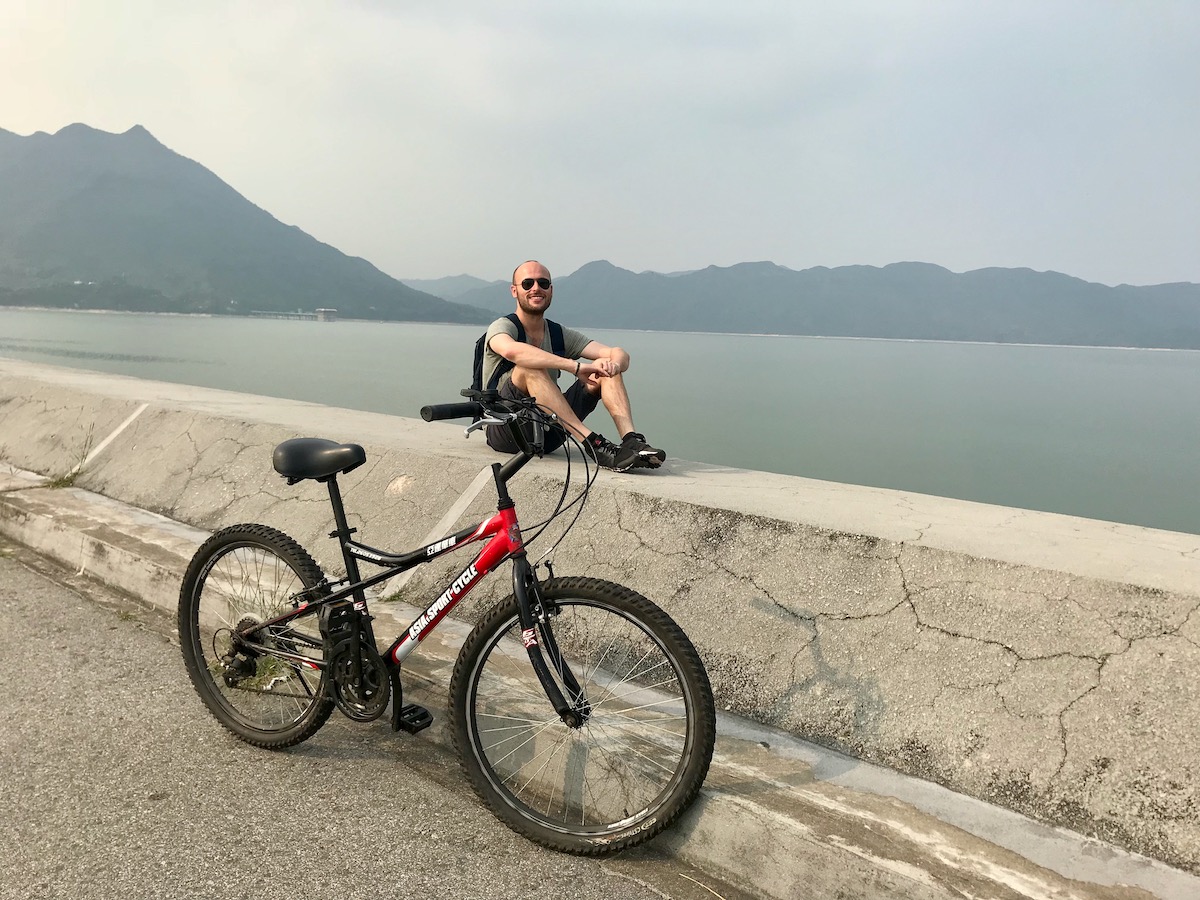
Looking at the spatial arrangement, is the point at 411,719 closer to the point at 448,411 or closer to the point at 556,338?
the point at 448,411

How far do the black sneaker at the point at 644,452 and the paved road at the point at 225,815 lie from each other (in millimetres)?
1868

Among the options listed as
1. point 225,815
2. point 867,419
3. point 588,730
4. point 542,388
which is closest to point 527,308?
point 542,388

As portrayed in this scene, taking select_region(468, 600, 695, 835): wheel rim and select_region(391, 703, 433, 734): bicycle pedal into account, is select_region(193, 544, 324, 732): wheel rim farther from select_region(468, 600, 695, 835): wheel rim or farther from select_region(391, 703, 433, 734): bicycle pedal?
select_region(468, 600, 695, 835): wheel rim

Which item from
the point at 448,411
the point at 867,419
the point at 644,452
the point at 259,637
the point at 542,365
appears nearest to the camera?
the point at 448,411

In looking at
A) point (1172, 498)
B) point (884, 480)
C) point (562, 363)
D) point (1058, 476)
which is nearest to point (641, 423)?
point (884, 480)

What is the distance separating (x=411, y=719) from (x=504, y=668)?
39 centimetres

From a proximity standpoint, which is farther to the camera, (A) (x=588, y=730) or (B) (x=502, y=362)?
(B) (x=502, y=362)

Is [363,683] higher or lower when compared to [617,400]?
lower

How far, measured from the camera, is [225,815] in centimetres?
254

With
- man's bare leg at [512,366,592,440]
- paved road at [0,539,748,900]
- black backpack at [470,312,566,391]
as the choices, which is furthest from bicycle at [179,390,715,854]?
black backpack at [470,312,566,391]

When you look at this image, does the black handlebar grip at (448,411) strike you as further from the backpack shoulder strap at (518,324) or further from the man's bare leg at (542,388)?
the backpack shoulder strap at (518,324)

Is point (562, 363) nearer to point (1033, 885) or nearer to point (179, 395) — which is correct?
point (1033, 885)

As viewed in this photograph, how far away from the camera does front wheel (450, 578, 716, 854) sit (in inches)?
92.0

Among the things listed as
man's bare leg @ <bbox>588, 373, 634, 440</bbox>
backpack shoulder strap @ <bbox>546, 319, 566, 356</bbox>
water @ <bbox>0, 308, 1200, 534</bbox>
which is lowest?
water @ <bbox>0, 308, 1200, 534</bbox>
